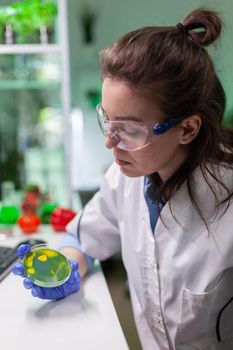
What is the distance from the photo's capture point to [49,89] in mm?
1739

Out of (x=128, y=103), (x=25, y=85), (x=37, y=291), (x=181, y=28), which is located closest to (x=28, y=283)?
(x=37, y=291)

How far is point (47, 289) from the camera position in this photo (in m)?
0.89

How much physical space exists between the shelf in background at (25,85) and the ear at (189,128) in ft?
3.28

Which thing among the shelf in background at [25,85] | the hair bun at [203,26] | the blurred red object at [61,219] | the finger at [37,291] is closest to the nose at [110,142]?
the hair bun at [203,26]

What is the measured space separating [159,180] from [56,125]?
890 millimetres

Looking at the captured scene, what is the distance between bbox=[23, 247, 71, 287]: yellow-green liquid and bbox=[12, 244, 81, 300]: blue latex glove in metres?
0.01

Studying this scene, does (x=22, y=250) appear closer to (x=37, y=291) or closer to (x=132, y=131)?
(x=37, y=291)

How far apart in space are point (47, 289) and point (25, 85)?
1107 mm

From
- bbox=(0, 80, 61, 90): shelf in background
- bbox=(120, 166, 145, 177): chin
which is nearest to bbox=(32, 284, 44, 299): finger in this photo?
bbox=(120, 166, 145, 177): chin

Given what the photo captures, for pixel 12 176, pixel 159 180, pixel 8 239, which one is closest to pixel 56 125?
pixel 12 176

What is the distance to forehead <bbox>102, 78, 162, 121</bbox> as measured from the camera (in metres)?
0.76

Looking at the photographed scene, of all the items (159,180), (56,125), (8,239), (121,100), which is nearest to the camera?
(121,100)

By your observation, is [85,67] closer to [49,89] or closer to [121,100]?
[49,89]

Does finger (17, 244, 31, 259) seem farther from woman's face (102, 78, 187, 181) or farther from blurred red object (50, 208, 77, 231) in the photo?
blurred red object (50, 208, 77, 231)
